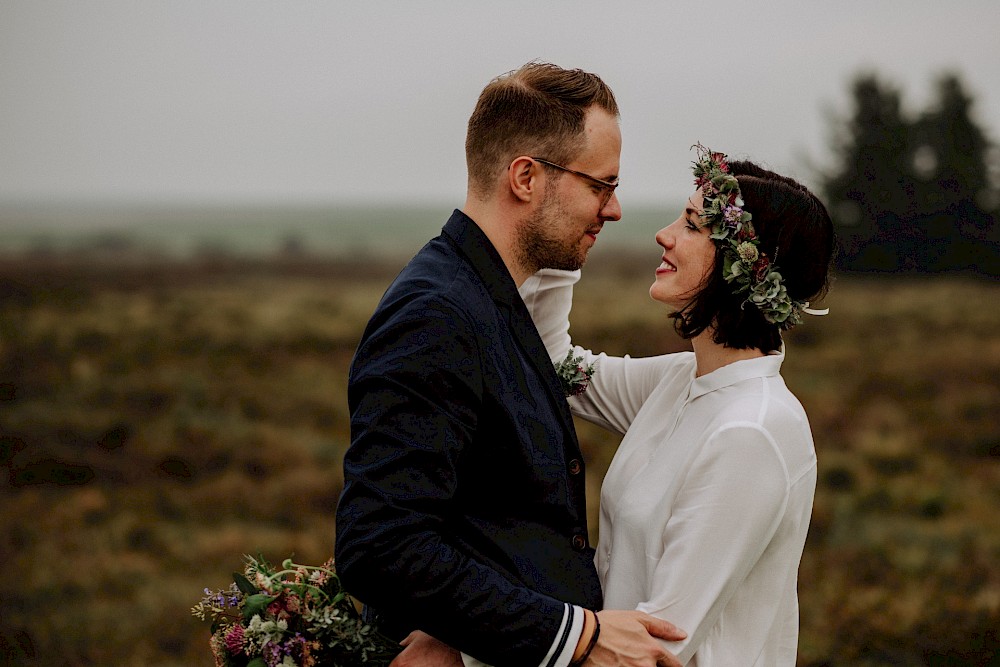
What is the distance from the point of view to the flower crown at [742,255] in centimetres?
284

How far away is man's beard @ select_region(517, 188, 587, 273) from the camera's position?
2.83 m

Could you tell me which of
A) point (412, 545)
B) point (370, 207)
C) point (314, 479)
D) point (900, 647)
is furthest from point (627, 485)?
point (370, 207)

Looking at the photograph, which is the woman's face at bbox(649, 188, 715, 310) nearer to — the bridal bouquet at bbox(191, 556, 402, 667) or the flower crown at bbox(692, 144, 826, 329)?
the flower crown at bbox(692, 144, 826, 329)

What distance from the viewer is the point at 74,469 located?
17.0 metres

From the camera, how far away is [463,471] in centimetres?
251

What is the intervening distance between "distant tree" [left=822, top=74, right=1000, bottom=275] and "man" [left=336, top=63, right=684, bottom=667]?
107 ft

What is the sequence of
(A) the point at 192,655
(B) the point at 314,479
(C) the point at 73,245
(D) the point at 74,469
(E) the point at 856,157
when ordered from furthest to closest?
(C) the point at 73,245
(E) the point at 856,157
(D) the point at 74,469
(B) the point at 314,479
(A) the point at 192,655

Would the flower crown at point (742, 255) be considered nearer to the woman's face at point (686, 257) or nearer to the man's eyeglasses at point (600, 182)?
the woman's face at point (686, 257)

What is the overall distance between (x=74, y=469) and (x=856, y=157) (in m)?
34.1

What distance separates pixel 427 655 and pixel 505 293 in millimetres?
998

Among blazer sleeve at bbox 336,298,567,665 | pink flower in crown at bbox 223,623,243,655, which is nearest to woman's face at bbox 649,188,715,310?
blazer sleeve at bbox 336,298,567,665

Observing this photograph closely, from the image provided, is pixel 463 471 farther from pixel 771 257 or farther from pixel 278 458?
pixel 278 458

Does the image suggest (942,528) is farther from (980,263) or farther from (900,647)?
(980,263)

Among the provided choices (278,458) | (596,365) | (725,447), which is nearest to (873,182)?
(278,458)
